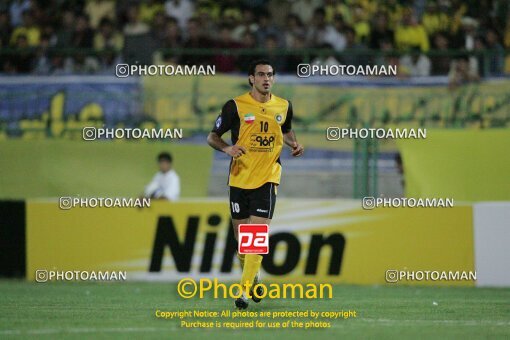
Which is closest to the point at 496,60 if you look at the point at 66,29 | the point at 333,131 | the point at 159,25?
the point at 333,131

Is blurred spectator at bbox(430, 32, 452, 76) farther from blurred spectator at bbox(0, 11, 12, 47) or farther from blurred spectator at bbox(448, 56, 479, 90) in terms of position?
blurred spectator at bbox(0, 11, 12, 47)

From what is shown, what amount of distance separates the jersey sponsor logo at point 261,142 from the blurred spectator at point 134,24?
979cm

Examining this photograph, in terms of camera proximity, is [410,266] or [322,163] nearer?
[410,266]

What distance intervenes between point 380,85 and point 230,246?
450cm

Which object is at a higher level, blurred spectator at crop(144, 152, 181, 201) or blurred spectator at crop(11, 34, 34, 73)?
blurred spectator at crop(11, 34, 34, 73)

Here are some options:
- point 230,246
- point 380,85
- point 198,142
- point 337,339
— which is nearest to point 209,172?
point 198,142

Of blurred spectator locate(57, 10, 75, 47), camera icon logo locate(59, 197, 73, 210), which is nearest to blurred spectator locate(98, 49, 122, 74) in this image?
blurred spectator locate(57, 10, 75, 47)

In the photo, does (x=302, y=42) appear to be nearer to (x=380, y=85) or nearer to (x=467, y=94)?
(x=380, y=85)

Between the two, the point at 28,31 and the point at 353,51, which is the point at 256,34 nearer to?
the point at 353,51

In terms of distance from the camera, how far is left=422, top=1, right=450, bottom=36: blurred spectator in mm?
21719

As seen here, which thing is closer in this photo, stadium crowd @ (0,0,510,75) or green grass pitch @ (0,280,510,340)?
green grass pitch @ (0,280,510,340)

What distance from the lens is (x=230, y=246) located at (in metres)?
16.7

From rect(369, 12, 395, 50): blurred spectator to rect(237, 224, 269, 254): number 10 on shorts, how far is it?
951cm

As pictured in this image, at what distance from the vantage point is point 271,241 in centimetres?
1662
